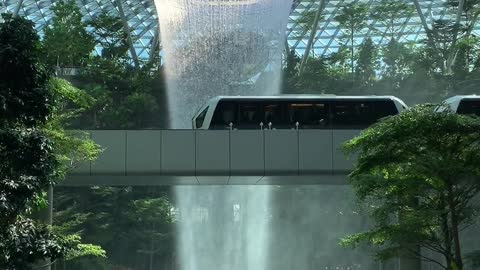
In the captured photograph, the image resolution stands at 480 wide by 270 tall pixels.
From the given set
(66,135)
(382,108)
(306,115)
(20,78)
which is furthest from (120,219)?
(20,78)

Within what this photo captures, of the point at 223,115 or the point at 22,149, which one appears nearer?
the point at 22,149

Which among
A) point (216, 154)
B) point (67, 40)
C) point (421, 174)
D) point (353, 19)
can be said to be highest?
point (353, 19)

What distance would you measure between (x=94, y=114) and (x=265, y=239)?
15729mm

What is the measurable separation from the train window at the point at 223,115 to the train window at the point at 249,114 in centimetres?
27

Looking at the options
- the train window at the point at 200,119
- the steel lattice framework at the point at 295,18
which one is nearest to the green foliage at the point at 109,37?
the steel lattice framework at the point at 295,18

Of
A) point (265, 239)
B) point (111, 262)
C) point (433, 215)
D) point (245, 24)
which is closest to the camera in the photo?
point (433, 215)

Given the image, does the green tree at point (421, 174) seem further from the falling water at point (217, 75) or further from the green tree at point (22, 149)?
the falling water at point (217, 75)

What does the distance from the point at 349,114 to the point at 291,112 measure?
2.36 meters

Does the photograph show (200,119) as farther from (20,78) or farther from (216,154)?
(20,78)

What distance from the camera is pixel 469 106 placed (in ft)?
90.8

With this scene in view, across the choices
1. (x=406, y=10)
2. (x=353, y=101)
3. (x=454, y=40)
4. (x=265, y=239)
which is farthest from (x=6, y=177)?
(x=406, y=10)

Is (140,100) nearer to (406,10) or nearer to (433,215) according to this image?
(406,10)

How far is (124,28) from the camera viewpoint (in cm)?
5500

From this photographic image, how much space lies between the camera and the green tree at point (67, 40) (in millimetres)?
47188
